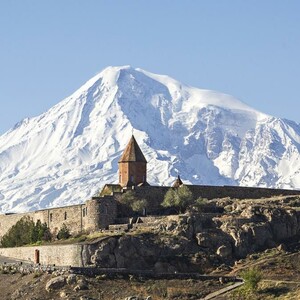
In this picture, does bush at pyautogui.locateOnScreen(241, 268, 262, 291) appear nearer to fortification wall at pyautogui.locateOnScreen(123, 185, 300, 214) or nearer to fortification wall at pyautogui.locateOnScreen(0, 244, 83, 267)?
fortification wall at pyautogui.locateOnScreen(0, 244, 83, 267)

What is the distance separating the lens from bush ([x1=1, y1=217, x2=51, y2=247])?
460 feet

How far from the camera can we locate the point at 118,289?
114 m

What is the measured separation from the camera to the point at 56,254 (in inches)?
4951

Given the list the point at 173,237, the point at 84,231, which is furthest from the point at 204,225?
the point at 84,231

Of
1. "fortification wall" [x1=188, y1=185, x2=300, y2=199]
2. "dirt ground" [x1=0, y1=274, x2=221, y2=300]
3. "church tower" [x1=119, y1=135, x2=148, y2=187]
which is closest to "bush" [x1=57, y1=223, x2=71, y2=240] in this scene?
"church tower" [x1=119, y1=135, x2=148, y2=187]

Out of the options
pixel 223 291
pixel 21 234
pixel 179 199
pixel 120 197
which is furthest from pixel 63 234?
pixel 223 291

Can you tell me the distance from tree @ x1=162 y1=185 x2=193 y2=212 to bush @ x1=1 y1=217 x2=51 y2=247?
13.2 m

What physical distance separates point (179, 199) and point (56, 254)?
51.9ft

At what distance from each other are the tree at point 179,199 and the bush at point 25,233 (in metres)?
13.2

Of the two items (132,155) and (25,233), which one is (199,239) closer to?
(132,155)

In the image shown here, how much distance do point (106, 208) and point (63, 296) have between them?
2131 cm

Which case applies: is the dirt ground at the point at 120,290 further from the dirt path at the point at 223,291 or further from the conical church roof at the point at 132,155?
the conical church roof at the point at 132,155

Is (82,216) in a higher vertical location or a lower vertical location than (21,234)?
higher

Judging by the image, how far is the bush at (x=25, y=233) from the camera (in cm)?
14031
